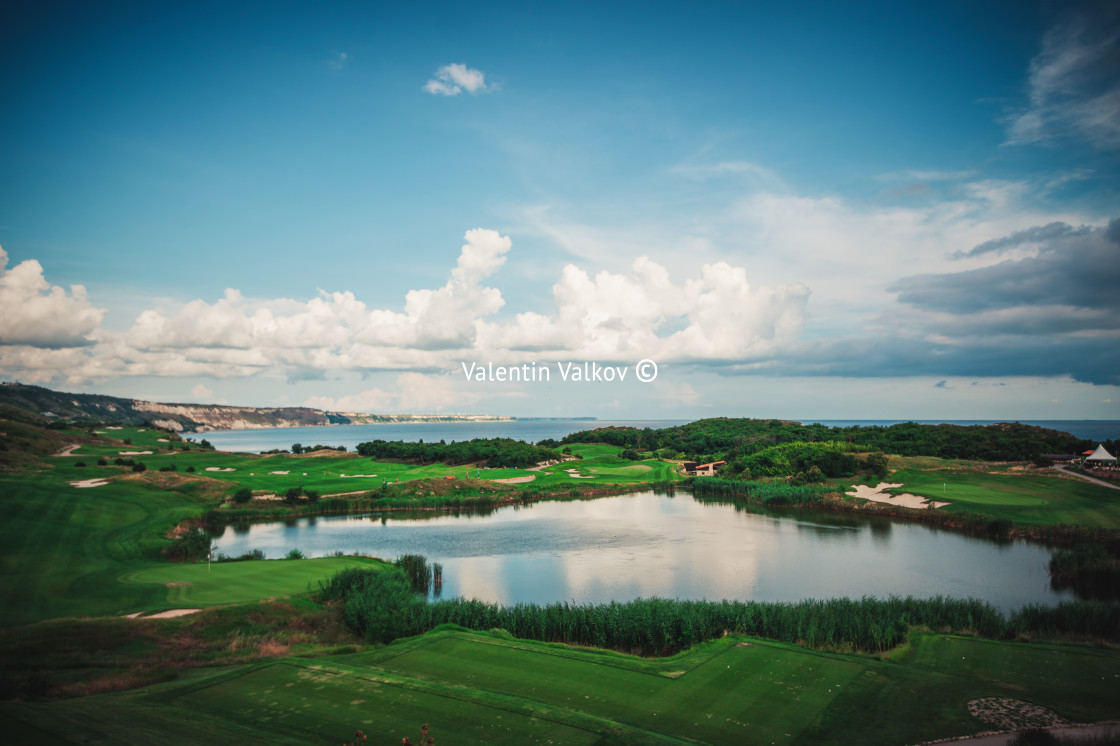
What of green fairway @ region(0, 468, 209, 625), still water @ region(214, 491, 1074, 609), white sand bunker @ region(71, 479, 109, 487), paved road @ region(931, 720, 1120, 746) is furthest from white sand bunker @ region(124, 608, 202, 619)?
white sand bunker @ region(71, 479, 109, 487)

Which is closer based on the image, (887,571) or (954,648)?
(954,648)

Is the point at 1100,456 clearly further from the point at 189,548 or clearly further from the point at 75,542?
the point at 75,542

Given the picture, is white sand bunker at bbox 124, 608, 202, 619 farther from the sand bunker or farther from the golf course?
the golf course

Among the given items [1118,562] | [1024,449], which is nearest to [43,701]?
[1118,562]

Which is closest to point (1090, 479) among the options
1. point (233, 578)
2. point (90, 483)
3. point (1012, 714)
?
point (1012, 714)

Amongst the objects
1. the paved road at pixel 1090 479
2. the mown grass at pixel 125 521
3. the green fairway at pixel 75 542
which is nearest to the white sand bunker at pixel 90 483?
the mown grass at pixel 125 521

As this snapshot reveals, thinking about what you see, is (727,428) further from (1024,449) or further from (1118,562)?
(1118,562)
